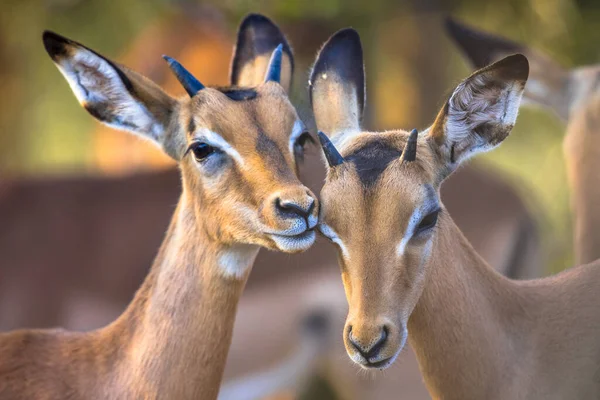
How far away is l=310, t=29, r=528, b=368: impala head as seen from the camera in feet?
11.0

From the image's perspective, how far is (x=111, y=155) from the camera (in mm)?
11305

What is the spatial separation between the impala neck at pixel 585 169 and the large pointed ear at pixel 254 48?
5.82ft

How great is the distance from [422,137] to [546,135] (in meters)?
8.58

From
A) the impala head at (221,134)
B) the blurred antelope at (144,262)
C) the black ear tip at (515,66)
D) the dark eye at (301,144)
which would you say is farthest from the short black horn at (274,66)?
the blurred antelope at (144,262)

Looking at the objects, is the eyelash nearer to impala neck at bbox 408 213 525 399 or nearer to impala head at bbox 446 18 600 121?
impala neck at bbox 408 213 525 399

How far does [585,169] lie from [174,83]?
6.31 meters

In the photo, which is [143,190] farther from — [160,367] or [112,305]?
[160,367]

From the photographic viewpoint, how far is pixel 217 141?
3.99 m

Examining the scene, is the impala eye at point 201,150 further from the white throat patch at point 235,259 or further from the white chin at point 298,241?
the white chin at point 298,241

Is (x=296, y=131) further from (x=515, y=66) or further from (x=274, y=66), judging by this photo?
(x=515, y=66)

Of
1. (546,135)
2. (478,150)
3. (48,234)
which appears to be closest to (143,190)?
(48,234)

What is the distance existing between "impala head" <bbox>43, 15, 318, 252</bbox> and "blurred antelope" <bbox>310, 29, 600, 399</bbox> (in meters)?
0.21

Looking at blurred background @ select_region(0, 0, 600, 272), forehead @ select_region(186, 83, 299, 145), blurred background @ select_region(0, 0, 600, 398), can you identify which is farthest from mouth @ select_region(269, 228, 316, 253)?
blurred background @ select_region(0, 0, 600, 272)

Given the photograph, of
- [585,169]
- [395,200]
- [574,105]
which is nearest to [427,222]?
[395,200]
